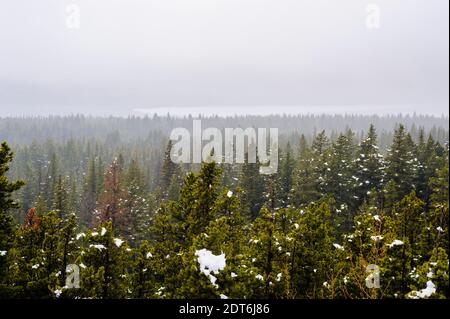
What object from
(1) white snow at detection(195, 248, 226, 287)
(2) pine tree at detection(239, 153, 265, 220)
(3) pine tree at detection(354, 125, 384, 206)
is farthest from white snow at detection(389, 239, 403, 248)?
(2) pine tree at detection(239, 153, 265, 220)

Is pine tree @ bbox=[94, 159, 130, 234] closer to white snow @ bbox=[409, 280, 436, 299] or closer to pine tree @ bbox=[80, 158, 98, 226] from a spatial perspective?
pine tree @ bbox=[80, 158, 98, 226]

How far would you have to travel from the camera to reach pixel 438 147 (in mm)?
47812

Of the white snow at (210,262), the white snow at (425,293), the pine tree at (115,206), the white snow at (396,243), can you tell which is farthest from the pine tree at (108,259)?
the pine tree at (115,206)

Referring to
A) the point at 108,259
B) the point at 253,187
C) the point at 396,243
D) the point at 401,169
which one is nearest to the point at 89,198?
the point at 253,187

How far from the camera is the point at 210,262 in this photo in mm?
14570

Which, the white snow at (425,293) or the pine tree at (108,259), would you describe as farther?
the pine tree at (108,259)

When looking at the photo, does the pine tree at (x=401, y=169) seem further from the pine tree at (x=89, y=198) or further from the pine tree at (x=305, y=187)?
the pine tree at (x=89, y=198)

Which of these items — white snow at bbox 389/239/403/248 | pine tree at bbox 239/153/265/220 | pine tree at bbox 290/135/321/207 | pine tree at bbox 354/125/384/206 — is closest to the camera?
white snow at bbox 389/239/403/248

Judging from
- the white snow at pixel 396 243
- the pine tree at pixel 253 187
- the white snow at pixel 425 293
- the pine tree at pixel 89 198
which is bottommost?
the pine tree at pixel 89 198

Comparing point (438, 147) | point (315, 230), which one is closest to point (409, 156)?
point (438, 147)

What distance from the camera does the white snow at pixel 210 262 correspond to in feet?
46.6

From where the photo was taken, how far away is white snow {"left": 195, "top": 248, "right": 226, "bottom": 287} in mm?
14199
